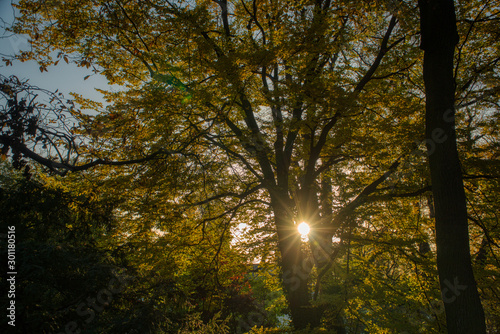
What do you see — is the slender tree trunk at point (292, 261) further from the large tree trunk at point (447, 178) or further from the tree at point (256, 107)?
the large tree trunk at point (447, 178)

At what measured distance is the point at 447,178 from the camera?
12.9ft

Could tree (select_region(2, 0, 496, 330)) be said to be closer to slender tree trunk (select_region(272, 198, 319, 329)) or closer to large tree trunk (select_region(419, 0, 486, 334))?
slender tree trunk (select_region(272, 198, 319, 329))

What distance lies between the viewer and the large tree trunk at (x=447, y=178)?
141 inches

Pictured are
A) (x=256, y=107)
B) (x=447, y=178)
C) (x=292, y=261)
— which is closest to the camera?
(x=447, y=178)

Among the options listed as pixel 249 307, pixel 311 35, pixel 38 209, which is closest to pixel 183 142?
pixel 38 209

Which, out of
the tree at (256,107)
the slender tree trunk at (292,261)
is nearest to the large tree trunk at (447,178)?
the tree at (256,107)

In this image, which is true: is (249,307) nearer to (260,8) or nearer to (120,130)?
(120,130)

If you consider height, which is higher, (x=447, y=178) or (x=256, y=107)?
(x=256, y=107)

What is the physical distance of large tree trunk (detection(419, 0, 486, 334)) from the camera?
358cm

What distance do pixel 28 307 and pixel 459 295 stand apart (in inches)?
222

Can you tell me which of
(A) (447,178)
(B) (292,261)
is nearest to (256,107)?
(B) (292,261)

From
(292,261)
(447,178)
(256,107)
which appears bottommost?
(292,261)

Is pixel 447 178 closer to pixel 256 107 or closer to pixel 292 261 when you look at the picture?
pixel 292 261

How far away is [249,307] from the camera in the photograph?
49.4 feet
